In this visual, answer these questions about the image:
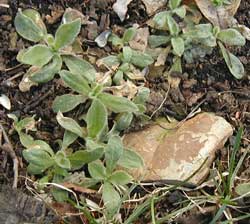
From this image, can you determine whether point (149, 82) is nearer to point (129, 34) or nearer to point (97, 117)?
point (129, 34)

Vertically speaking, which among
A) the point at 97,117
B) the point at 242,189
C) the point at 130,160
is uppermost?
the point at 97,117

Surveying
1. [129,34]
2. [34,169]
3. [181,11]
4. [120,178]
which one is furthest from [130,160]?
[181,11]

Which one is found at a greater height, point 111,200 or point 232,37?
point 232,37

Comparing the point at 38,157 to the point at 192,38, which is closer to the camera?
the point at 38,157

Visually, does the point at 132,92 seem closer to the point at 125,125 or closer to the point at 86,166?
the point at 125,125

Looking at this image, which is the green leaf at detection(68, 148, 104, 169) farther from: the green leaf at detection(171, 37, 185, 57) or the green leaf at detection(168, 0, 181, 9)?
the green leaf at detection(168, 0, 181, 9)

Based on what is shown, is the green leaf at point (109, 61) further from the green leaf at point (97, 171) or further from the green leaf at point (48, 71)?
the green leaf at point (97, 171)

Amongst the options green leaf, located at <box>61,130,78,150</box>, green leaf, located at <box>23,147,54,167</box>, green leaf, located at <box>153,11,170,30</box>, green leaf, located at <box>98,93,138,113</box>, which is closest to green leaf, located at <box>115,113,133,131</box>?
green leaf, located at <box>98,93,138,113</box>
